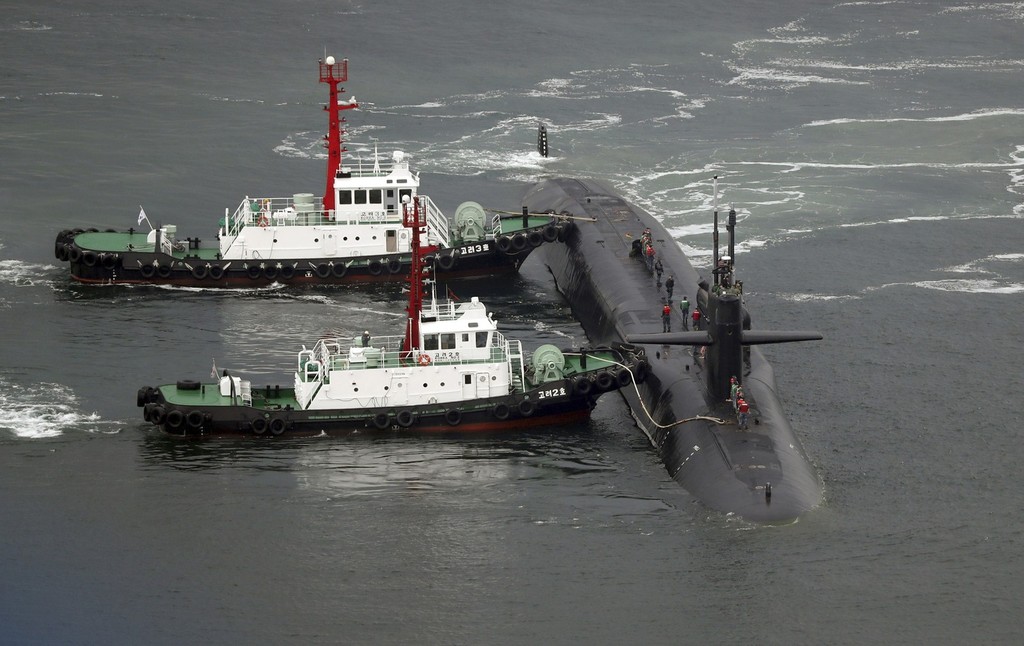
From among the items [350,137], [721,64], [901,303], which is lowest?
[901,303]

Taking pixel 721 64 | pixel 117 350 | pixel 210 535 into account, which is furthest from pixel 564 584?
pixel 721 64

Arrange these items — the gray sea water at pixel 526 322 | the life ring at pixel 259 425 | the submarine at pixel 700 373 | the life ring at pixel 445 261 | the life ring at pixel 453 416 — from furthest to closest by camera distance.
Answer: the life ring at pixel 445 261 → the life ring at pixel 453 416 → the life ring at pixel 259 425 → the submarine at pixel 700 373 → the gray sea water at pixel 526 322

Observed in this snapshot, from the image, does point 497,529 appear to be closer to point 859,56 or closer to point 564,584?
point 564,584

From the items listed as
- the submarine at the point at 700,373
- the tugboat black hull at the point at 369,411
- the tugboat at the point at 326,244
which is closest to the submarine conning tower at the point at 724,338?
the submarine at the point at 700,373

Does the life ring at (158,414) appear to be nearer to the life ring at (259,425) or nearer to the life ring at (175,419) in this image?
the life ring at (175,419)

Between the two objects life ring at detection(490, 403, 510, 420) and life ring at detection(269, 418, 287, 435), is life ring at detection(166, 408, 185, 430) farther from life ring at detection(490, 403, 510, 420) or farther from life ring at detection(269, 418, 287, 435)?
life ring at detection(490, 403, 510, 420)

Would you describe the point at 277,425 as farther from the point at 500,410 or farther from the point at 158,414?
the point at 500,410
